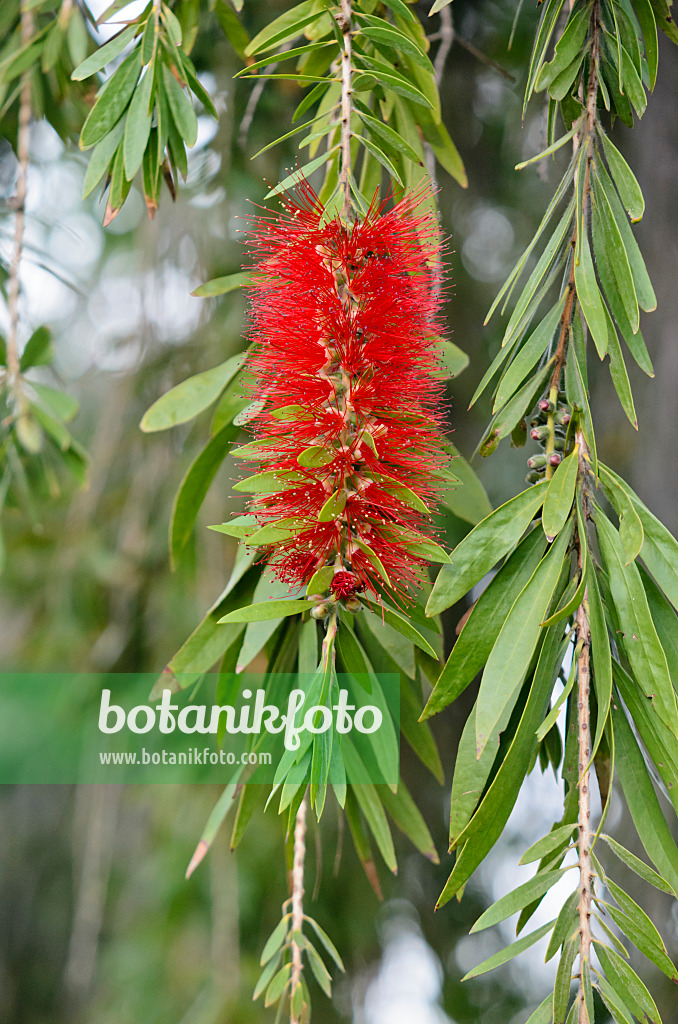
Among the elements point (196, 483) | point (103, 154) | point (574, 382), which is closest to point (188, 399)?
point (196, 483)

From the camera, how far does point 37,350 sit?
0.85m

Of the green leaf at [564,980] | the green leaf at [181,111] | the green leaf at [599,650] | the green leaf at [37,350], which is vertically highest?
the green leaf at [37,350]

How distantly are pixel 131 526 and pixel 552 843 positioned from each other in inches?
31.3

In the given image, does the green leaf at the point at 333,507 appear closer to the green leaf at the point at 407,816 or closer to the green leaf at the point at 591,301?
the green leaf at the point at 591,301

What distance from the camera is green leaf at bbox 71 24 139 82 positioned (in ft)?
1.69

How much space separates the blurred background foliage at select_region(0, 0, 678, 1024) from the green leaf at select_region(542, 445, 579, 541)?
0.50 meters

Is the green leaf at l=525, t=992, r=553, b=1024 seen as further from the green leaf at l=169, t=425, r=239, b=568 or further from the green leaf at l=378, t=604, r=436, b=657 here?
the green leaf at l=169, t=425, r=239, b=568

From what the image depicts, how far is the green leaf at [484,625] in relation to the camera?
0.41m

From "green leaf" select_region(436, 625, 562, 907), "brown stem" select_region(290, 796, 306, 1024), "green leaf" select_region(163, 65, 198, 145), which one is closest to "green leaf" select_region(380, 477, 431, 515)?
"green leaf" select_region(436, 625, 562, 907)

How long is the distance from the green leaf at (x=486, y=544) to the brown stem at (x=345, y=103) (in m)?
0.17

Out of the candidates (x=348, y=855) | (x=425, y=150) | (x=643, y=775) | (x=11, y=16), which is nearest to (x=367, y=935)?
(x=348, y=855)

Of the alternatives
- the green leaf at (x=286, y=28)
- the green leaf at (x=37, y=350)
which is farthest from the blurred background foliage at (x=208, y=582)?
the green leaf at (x=286, y=28)

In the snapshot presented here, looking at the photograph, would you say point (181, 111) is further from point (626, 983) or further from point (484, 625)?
point (626, 983)

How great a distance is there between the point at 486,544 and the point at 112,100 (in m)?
0.40
